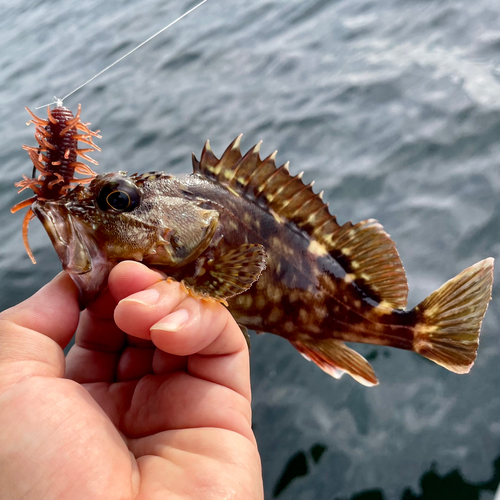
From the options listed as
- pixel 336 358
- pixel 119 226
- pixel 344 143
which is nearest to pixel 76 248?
pixel 119 226

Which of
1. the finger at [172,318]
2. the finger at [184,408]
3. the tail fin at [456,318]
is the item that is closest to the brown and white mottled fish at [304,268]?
the tail fin at [456,318]

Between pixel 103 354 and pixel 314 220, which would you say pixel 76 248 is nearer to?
pixel 103 354

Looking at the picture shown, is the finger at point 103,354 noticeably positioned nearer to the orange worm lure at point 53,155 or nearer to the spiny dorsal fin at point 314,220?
the orange worm lure at point 53,155

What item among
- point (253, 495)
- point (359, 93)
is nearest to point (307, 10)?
point (359, 93)

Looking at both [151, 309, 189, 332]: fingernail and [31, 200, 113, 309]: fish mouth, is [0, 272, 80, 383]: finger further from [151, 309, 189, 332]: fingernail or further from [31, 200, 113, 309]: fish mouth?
[151, 309, 189, 332]: fingernail

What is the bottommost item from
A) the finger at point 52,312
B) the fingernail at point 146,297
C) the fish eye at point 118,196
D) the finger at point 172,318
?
the finger at point 172,318

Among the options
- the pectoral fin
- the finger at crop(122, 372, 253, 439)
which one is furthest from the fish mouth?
the finger at crop(122, 372, 253, 439)

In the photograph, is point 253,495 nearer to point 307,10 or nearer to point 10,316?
point 10,316
